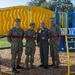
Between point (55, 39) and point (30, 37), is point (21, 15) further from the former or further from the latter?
point (30, 37)

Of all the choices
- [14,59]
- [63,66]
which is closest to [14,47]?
[14,59]

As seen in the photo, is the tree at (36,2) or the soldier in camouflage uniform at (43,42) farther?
the tree at (36,2)

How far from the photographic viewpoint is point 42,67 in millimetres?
10258

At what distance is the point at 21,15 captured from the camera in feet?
45.5

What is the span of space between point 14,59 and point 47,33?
1.43 meters

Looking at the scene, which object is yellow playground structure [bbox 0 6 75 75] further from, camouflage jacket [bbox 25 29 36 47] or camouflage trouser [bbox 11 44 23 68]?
camouflage trouser [bbox 11 44 23 68]

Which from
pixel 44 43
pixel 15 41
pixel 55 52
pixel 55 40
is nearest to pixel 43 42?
pixel 44 43

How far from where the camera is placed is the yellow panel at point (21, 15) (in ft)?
43.4

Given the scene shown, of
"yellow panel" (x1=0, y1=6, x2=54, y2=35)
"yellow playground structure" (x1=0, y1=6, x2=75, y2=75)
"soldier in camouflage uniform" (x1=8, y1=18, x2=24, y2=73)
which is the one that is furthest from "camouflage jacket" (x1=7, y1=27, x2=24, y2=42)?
"yellow panel" (x1=0, y1=6, x2=54, y2=35)

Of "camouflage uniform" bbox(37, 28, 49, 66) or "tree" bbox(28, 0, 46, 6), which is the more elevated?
"camouflage uniform" bbox(37, 28, 49, 66)

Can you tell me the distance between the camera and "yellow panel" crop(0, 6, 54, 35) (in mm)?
13219

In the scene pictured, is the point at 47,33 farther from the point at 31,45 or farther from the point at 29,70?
the point at 29,70

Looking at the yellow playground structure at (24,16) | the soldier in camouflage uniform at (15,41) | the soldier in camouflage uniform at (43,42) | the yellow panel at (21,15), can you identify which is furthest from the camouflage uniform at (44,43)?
the yellow panel at (21,15)

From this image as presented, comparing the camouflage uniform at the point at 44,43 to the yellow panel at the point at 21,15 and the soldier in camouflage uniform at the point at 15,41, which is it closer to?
the soldier in camouflage uniform at the point at 15,41
